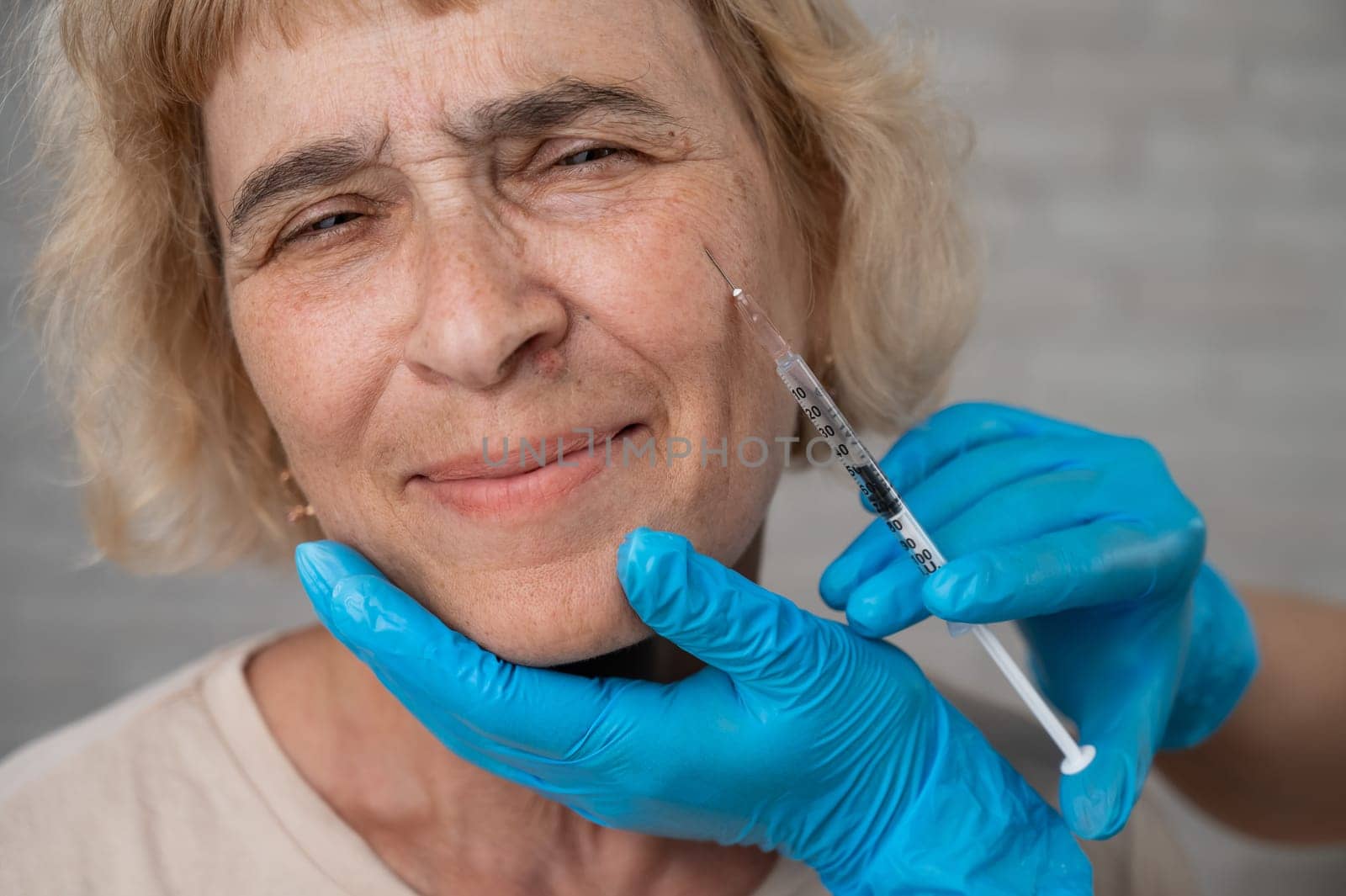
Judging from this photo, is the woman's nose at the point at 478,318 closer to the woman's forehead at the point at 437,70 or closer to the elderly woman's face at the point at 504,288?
the elderly woman's face at the point at 504,288

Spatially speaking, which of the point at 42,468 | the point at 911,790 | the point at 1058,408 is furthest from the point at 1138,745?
the point at 42,468

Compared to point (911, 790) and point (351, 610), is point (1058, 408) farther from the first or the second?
point (351, 610)

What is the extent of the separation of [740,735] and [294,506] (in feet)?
2.77

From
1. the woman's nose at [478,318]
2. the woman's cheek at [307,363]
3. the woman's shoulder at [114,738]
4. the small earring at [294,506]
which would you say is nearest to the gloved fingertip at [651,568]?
the woman's nose at [478,318]

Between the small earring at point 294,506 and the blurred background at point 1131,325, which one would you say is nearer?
the small earring at point 294,506

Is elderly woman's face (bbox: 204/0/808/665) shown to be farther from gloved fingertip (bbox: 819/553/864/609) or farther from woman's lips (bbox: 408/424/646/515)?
gloved fingertip (bbox: 819/553/864/609)

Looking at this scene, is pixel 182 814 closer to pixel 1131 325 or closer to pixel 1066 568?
pixel 1066 568

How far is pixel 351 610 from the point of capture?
1.12 m

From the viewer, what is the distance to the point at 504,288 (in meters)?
1.07

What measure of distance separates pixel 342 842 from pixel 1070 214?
222cm

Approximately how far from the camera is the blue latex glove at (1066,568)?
45.5 inches

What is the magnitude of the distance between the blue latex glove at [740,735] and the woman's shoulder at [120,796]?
0.38 m

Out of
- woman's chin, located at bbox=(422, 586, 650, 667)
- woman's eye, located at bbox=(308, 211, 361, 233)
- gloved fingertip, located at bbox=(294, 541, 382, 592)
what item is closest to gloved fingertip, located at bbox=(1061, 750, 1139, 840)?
woman's chin, located at bbox=(422, 586, 650, 667)

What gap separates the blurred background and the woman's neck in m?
1.43
